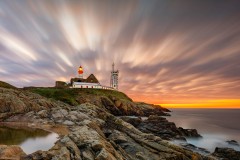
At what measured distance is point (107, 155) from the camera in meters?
15.8

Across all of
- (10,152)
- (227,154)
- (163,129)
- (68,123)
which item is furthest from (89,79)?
(10,152)

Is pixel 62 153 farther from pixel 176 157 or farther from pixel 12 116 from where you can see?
pixel 12 116

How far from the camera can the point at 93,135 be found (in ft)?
66.3

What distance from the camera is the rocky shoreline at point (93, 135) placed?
15.9m

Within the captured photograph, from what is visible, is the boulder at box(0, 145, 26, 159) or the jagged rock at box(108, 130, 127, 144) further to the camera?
the jagged rock at box(108, 130, 127, 144)

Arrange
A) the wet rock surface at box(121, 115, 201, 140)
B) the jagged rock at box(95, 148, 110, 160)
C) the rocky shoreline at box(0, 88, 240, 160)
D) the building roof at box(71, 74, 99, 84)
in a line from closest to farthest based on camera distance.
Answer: the jagged rock at box(95, 148, 110, 160), the rocky shoreline at box(0, 88, 240, 160), the wet rock surface at box(121, 115, 201, 140), the building roof at box(71, 74, 99, 84)

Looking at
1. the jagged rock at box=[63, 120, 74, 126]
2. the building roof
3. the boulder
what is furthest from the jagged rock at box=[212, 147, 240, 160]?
the building roof

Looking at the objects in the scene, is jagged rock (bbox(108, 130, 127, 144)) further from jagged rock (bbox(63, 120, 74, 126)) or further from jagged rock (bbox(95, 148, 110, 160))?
jagged rock (bbox(63, 120, 74, 126))

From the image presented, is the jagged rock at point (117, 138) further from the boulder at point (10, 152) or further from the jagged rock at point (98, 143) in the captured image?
the boulder at point (10, 152)

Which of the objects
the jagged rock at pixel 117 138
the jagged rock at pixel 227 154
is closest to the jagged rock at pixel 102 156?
the jagged rock at pixel 117 138

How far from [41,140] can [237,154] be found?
28621mm

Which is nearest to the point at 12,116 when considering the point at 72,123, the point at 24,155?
the point at 72,123

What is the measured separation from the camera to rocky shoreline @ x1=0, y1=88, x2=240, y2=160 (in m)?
15.9

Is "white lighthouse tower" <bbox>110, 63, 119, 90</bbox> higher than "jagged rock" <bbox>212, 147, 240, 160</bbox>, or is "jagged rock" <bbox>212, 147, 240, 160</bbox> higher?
"white lighthouse tower" <bbox>110, 63, 119, 90</bbox>
